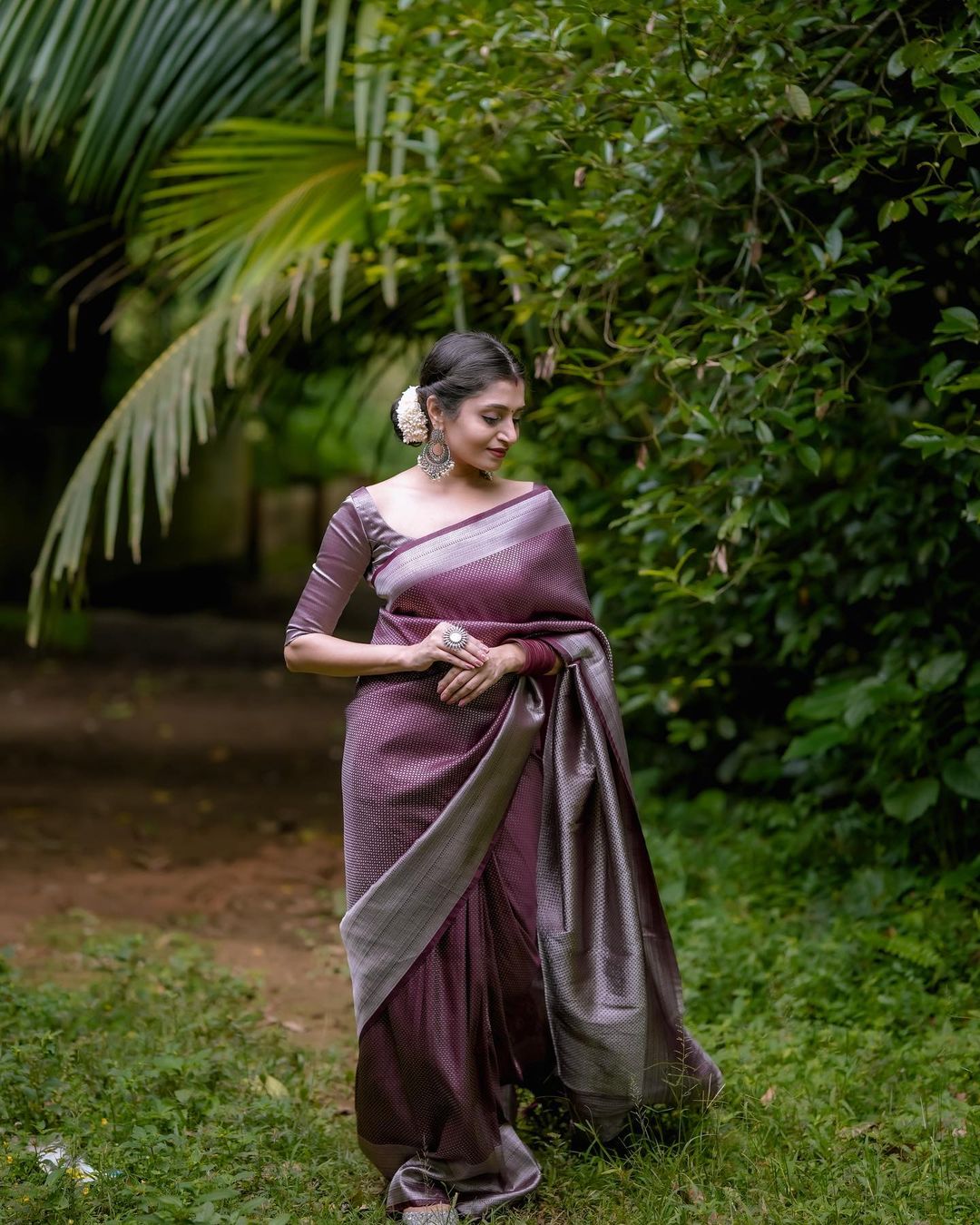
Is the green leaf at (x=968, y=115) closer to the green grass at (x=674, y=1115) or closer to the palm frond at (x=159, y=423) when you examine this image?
the green grass at (x=674, y=1115)

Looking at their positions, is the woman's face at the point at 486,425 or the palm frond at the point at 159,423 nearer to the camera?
the woman's face at the point at 486,425

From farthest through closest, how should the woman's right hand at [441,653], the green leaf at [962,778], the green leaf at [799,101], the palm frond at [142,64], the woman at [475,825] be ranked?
the palm frond at [142,64] < the green leaf at [962,778] < the green leaf at [799,101] < the woman at [475,825] < the woman's right hand at [441,653]

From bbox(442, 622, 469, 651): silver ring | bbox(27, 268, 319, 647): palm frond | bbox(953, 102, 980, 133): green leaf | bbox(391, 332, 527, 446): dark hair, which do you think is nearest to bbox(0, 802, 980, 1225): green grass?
bbox(442, 622, 469, 651): silver ring

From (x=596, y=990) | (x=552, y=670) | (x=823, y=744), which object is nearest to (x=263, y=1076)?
(x=596, y=990)

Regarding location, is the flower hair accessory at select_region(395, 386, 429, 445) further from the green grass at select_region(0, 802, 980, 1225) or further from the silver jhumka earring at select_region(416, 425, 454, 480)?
the green grass at select_region(0, 802, 980, 1225)

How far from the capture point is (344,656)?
113 inches

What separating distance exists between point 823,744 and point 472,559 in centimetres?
203

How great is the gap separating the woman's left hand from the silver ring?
51mm

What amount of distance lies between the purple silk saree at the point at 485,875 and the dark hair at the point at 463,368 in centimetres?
25

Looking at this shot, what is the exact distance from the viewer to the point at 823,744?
14.8 feet

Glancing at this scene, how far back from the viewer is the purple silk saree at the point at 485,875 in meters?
2.87

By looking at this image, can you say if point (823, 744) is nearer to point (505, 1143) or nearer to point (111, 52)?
point (505, 1143)

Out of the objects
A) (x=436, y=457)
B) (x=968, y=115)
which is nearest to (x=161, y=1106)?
(x=436, y=457)

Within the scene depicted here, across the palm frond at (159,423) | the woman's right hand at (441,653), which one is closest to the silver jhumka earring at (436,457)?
the woman's right hand at (441,653)
